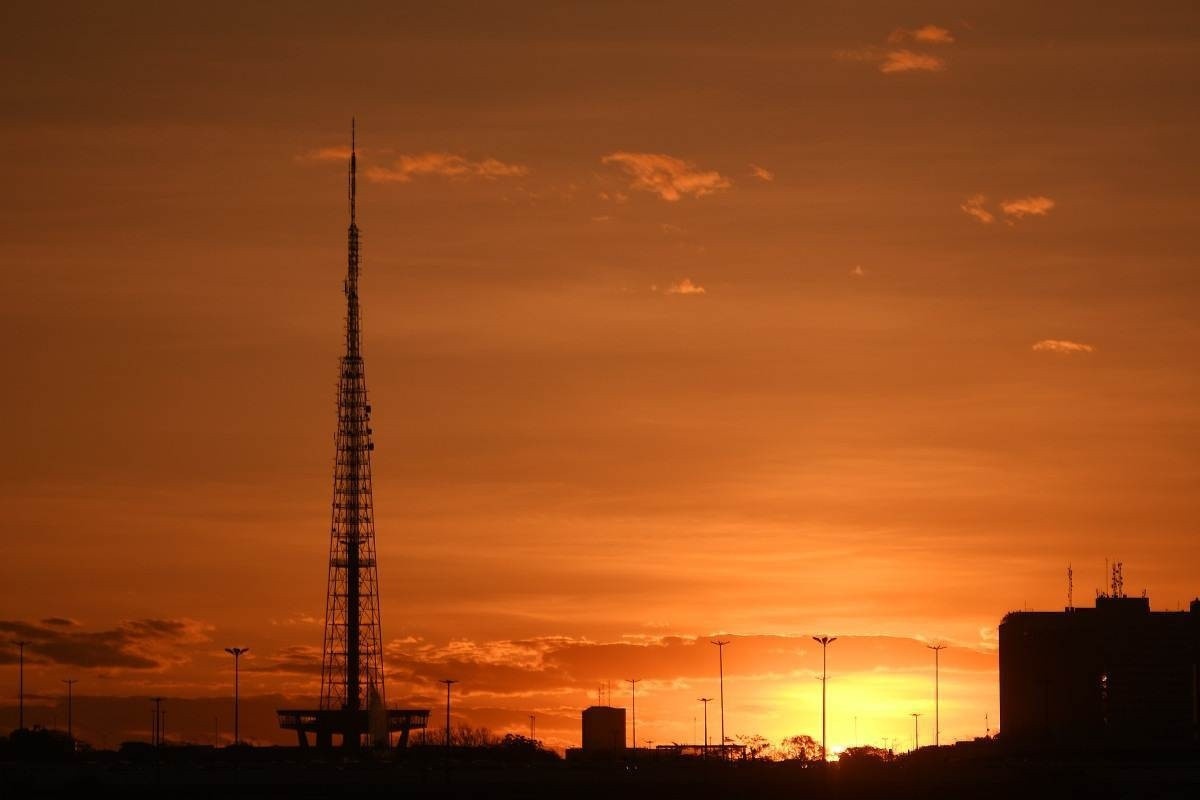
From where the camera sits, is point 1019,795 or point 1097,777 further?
point 1097,777

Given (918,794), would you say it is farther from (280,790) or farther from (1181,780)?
(280,790)

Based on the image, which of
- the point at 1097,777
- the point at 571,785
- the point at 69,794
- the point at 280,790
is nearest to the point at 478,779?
the point at 571,785

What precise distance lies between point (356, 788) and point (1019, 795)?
59.8 metres

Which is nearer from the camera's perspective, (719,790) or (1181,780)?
(719,790)

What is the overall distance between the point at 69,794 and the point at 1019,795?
8412 centimetres

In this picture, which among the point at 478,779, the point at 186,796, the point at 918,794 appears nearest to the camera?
the point at 186,796

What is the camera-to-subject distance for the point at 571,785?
600 feet

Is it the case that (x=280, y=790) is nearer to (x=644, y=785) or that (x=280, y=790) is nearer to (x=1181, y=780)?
(x=644, y=785)

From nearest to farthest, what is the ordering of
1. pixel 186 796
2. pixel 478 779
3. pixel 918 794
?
pixel 186 796 < pixel 918 794 < pixel 478 779

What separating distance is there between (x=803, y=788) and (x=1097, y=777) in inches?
1377

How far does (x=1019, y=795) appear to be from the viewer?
181 meters

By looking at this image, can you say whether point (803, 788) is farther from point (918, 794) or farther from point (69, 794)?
point (69, 794)

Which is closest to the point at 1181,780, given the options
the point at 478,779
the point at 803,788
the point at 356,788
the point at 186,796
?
the point at 803,788

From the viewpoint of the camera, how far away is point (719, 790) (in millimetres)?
180125
